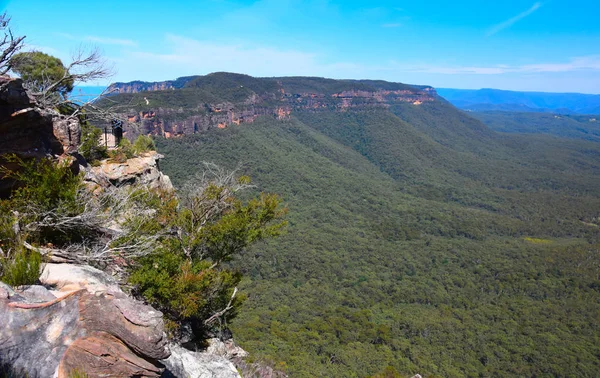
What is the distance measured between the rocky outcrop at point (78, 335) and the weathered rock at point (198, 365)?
1.59 meters

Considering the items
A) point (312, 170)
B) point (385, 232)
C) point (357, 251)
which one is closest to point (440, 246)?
point (385, 232)

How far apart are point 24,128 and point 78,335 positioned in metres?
4.47

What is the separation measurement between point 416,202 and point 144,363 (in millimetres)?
67074

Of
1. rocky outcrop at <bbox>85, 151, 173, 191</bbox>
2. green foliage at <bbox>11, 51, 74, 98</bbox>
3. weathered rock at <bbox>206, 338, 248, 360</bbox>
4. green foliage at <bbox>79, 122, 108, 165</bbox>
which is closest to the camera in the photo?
weathered rock at <bbox>206, 338, 248, 360</bbox>

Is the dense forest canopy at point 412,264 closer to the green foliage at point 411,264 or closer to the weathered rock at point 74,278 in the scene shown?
the green foliage at point 411,264

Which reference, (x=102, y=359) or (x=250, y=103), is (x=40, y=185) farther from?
(x=250, y=103)

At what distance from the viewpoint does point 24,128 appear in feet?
20.9

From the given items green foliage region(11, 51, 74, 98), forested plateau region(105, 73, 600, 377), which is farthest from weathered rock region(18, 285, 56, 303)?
green foliage region(11, 51, 74, 98)

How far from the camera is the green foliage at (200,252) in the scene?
778 cm

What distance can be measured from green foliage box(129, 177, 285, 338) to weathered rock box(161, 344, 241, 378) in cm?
88

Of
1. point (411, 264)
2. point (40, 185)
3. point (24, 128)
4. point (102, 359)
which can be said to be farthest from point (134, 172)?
point (411, 264)

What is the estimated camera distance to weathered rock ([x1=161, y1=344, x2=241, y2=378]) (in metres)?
6.00

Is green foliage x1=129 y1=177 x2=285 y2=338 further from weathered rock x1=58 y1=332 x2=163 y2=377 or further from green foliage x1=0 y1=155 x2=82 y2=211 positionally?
weathered rock x1=58 y1=332 x2=163 y2=377

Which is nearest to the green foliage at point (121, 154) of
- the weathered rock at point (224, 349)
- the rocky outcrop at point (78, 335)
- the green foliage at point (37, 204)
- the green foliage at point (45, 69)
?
the green foliage at point (45, 69)
